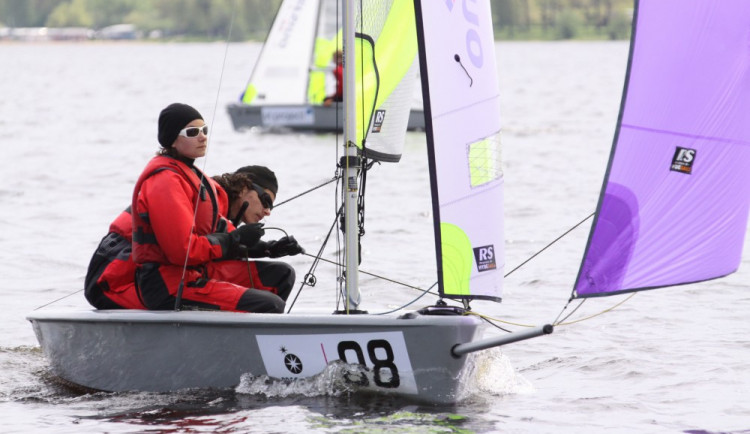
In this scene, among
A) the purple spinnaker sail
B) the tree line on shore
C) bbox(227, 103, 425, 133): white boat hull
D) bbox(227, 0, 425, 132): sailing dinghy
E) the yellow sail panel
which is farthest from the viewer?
the tree line on shore

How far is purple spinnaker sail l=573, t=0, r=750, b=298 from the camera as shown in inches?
164

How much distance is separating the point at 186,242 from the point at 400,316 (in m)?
0.83

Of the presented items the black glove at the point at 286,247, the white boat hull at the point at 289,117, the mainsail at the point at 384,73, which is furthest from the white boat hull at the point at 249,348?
the white boat hull at the point at 289,117

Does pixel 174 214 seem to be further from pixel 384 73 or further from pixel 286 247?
pixel 384 73

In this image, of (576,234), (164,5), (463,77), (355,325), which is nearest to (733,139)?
(463,77)

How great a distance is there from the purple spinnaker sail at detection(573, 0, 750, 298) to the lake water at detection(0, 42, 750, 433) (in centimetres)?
84

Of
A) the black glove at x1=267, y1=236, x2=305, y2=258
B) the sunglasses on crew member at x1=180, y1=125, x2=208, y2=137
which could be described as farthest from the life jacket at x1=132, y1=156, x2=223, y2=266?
the black glove at x1=267, y1=236, x2=305, y2=258

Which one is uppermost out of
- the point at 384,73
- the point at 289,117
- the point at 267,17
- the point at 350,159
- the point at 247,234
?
the point at 384,73

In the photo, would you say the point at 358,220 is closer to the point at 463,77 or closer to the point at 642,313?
the point at 463,77

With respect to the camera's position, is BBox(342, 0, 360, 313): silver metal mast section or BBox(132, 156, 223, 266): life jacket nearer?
BBox(132, 156, 223, 266): life jacket

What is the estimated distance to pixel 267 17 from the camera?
70.6m

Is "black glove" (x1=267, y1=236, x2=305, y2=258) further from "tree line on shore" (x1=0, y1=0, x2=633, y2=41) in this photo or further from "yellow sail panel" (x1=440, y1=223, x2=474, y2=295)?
"tree line on shore" (x1=0, y1=0, x2=633, y2=41)

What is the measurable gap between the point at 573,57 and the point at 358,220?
58245 millimetres

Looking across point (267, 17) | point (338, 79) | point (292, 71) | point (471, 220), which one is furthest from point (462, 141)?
Result: point (267, 17)
